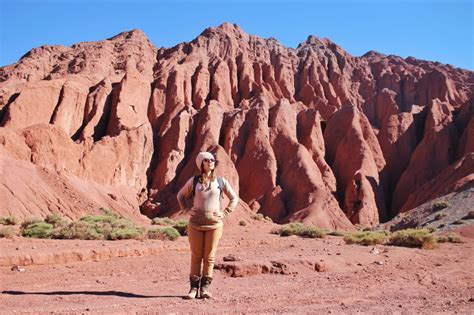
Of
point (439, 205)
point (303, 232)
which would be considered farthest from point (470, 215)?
point (303, 232)

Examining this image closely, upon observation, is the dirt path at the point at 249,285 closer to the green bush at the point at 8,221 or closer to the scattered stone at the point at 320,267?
the scattered stone at the point at 320,267

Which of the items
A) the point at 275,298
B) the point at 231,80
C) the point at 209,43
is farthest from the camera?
the point at 209,43

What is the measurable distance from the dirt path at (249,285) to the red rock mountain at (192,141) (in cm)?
Result: 1633

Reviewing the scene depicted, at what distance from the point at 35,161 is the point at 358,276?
28618mm

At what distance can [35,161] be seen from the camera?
34312 mm

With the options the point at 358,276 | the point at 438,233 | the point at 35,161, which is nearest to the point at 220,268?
the point at 358,276

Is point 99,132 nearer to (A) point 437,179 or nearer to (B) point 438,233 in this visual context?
(A) point 437,179

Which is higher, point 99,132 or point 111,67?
point 111,67

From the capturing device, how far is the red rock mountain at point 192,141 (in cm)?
3578

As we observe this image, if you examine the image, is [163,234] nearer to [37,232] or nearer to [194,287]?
[37,232]

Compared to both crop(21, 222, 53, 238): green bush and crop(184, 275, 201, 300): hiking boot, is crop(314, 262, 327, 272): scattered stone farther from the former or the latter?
crop(21, 222, 53, 238): green bush

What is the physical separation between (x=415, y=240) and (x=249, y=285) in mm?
11613

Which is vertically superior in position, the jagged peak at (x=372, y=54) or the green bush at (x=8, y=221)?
the jagged peak at (x=372, y=54)

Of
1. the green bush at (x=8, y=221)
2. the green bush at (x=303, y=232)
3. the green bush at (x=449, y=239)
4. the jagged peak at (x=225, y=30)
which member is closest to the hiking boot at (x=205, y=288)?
the green bush at (x=449, y=239)
